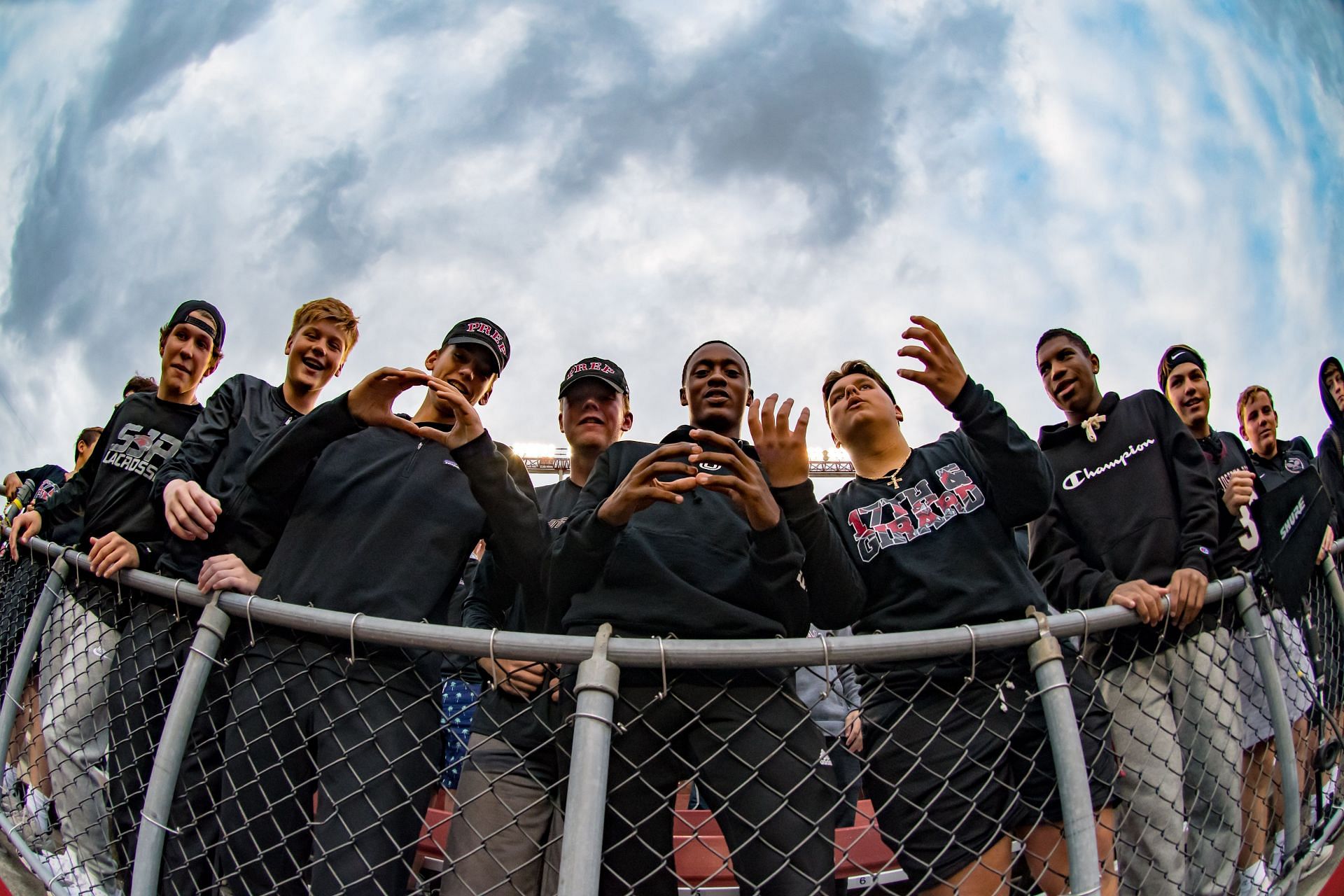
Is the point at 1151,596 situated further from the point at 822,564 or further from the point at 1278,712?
the point at 822,564

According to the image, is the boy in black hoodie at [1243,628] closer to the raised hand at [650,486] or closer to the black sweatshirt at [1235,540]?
the black sweatshirt at [1235,540]

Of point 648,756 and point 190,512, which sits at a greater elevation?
point 190,512

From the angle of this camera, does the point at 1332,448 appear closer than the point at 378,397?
No

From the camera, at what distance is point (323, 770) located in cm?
169

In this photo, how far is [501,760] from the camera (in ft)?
7.92

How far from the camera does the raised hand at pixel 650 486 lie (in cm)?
168

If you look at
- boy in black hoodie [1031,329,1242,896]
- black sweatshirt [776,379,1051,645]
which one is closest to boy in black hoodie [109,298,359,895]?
black sweatshirt [776,379,1051,645]

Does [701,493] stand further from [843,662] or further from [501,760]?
[501,760]

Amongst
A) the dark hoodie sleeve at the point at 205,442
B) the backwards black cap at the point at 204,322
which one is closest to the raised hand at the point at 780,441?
the dark hoodie sleeve at the point at 205,442

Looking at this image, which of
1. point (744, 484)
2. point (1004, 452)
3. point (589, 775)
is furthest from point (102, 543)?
point (1004, 452)

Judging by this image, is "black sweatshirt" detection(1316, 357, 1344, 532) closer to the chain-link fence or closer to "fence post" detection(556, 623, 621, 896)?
the chain-link fence

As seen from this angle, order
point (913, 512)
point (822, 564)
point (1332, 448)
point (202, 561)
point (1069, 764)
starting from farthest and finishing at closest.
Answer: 1. point (1332, 448)
2. point (202, 561)
3. point (913, 512)
4. point (822, 564)
5. point (1069, 764)

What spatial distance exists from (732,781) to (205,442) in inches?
90.4

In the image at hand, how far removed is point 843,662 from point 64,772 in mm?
3090
